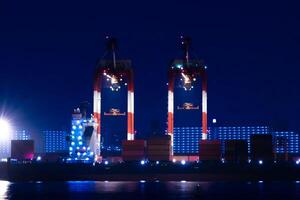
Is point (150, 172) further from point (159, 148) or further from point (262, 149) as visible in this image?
point (262, 149)

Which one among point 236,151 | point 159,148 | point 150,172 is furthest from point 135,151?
point 236,151

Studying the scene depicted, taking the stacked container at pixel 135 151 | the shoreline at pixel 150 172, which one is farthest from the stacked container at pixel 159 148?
the shoreline at pixel 150 172

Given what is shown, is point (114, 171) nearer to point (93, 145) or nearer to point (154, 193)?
point (93, 145)

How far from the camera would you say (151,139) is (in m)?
108

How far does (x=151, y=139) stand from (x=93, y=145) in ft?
50.9

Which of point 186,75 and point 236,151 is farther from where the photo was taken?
point 186,75

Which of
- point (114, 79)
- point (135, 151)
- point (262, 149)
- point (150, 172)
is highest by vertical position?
point (114, 79)

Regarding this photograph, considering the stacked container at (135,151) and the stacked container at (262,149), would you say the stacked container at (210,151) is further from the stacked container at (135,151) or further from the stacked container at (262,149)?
the stacked container at (135,151)

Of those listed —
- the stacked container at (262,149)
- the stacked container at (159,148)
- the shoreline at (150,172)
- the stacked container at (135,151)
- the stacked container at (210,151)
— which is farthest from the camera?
the shoreline at (150,172)

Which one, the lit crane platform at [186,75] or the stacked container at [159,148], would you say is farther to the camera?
the lit crane platform at [186,75]

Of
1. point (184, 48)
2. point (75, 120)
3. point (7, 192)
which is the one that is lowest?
point (7, 192)

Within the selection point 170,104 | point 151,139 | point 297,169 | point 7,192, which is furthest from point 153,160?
point 7,192

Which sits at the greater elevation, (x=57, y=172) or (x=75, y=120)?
(x=75, y=120)

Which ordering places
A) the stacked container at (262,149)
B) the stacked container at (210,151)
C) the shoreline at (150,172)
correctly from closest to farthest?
the stacked container at (262,149) < the stacked container at (210,151) < the shoreline at (150,172)
